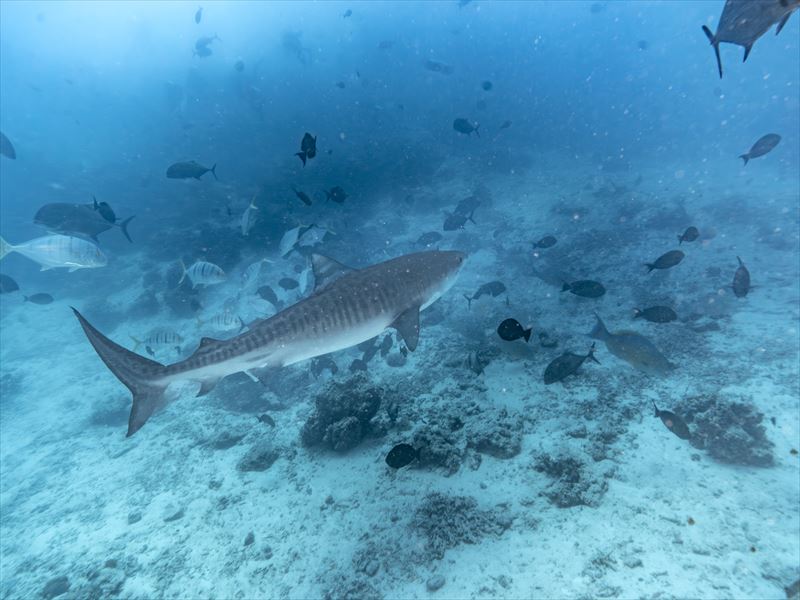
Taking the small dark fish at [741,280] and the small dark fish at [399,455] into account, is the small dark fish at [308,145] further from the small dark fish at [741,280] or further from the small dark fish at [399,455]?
the small dark fish at [741,280]

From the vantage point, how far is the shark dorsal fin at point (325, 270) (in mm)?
5555

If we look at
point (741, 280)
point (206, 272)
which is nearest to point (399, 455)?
point (206, 272)

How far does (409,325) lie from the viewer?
5.35 metres

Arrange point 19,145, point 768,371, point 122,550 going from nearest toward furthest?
1. point 122,550
2. point 768,371
3. point 19,145

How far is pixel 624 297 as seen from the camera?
472 inches

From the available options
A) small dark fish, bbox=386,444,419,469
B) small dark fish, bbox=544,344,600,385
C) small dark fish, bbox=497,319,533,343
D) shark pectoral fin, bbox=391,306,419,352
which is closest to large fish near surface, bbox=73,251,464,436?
shark pectoral fin, bbox=391,306,419,352

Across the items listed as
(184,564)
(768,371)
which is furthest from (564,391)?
(184,564)

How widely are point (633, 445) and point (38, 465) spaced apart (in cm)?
1668

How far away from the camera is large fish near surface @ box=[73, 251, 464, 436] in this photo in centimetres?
440

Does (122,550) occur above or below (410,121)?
below

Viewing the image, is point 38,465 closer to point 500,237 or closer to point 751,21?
point 751,21

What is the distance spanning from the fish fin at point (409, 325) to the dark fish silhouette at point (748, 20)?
4.25 meters

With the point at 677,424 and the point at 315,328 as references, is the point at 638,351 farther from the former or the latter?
the point at 315,328

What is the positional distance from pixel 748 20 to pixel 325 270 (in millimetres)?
5655
